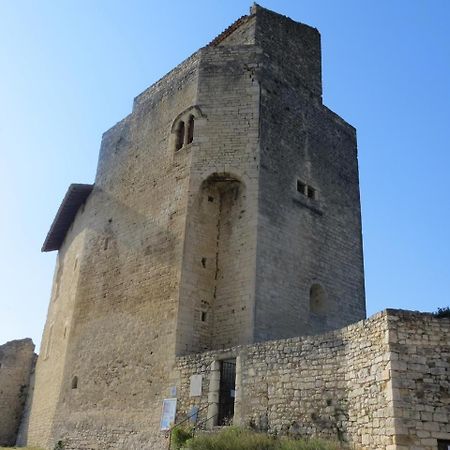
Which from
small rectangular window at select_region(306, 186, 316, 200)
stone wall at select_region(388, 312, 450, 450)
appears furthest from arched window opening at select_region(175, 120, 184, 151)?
stone wall at select_region(388, 312, 450, 450)

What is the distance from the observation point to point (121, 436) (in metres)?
11.2

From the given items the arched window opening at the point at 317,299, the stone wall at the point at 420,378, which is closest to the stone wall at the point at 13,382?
the arched window opening at the point at 317,299

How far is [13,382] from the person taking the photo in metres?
18.9

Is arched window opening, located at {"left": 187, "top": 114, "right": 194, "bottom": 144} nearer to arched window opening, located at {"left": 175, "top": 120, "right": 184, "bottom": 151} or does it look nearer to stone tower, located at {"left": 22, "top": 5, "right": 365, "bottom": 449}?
stone tower, located at {"left": 22, "top": 5, "right": 365, "bottom": 449}

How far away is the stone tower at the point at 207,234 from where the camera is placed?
11547 mm

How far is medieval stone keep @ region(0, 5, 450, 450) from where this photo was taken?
27.2ft

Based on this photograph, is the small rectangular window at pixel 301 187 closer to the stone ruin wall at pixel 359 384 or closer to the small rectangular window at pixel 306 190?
the small rectangular window at pixel 306 190

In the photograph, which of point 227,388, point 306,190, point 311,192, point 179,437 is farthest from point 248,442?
point 311,192

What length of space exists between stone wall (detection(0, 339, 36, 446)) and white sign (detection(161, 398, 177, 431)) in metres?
9.87

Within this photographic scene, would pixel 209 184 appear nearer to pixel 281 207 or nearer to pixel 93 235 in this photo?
pixel 281 207

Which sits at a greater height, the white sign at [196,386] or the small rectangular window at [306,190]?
the small rectangular window at [306,190]

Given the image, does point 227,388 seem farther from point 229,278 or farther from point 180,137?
point 180,137

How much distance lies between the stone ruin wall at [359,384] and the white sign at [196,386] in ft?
3.26

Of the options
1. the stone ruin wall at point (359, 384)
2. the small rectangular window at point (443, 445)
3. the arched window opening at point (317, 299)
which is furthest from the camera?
the arched window opening at point (317, 299)
